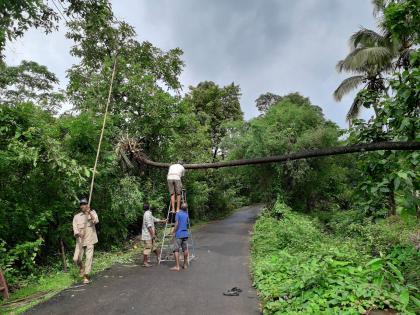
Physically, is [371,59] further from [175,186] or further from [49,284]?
[49,284]

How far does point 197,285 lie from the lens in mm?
8062

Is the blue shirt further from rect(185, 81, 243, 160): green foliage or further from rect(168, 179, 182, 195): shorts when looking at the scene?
rect(185, 81, 243, 160): green foliage

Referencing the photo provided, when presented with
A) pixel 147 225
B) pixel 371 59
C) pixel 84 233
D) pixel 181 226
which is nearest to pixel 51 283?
pixel 84 233

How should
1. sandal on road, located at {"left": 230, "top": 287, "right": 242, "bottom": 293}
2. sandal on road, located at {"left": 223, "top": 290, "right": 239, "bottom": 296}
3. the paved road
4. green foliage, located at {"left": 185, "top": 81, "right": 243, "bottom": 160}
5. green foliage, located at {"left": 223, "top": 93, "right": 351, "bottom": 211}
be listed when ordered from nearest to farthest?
the paved road, sandal on road, located at {"left": 223, "top": 290, "right": 239, "bottom": 296}, sandal on road, located at {"left": 230, "top": 287, "right": 242, "bottom": 293}, green foliage, located at {"left": 223, "top": 93, "right": 351, "bottom": 211}, green foliage, located at {"left": 185, "top": 81, "right": 243, "bottom": 160}

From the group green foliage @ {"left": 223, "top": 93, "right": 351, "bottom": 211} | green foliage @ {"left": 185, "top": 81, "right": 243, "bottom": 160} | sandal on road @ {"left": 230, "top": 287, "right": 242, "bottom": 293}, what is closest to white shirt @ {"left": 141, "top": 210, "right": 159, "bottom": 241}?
sandal on road @ {"left": 230, "top": 287, "right": 242, "bottom": 293}

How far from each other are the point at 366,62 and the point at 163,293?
64.4 ft

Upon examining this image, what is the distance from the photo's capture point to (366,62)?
70.1ft

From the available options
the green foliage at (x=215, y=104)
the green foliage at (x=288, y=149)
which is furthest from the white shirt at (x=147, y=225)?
the green foliage at (x=215, y=104)

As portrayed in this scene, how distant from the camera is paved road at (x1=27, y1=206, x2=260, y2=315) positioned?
6520mm

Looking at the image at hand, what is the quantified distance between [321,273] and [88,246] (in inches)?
221

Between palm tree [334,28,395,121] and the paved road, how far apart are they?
14885 millimetres

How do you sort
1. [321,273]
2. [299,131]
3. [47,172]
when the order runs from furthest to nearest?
[299,131] < [47,172] < [321,273]

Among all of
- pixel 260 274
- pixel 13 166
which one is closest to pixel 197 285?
pixel 260 274

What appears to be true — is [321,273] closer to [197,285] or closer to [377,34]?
[197,285]
